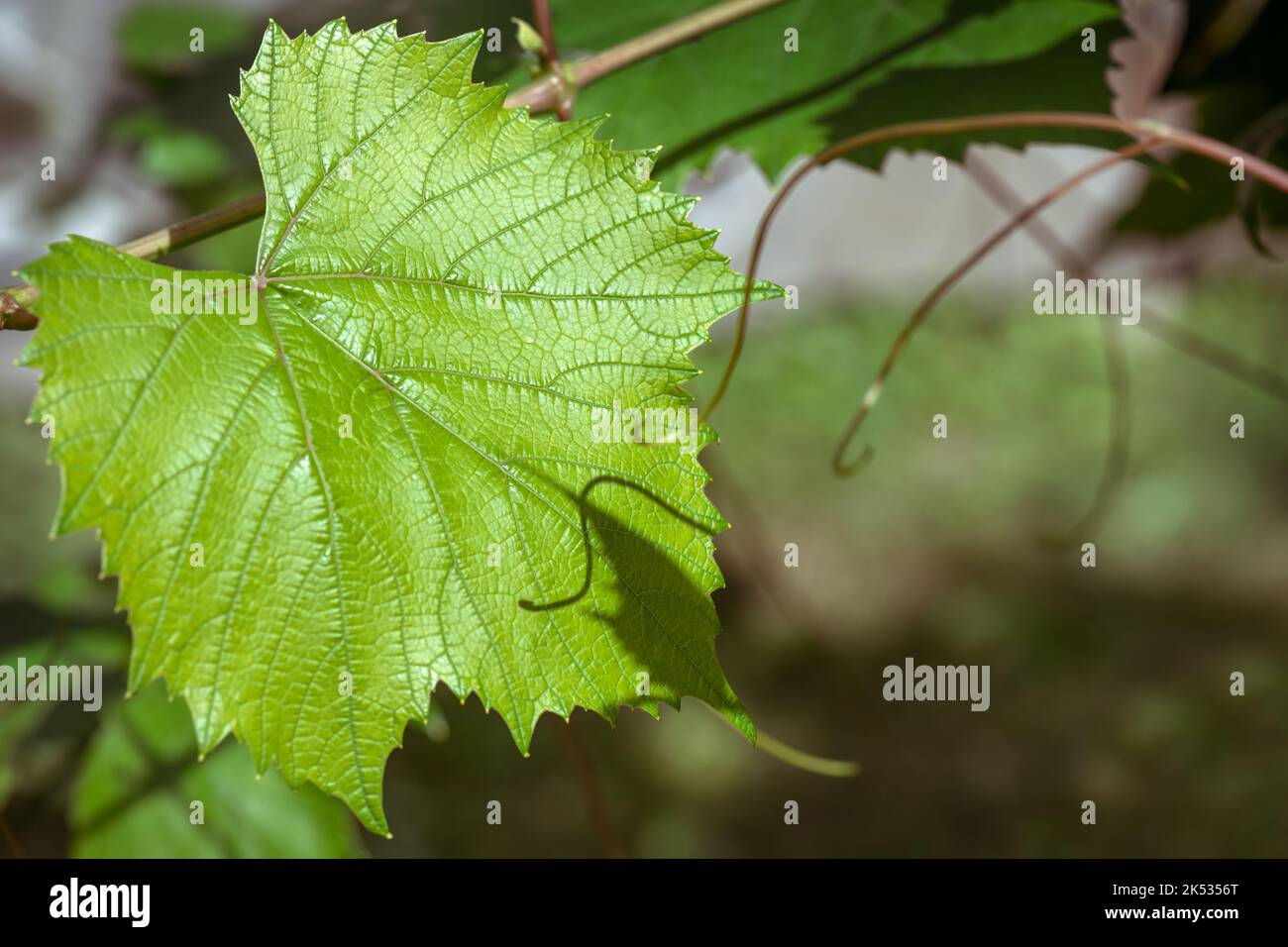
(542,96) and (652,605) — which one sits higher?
(542,96)

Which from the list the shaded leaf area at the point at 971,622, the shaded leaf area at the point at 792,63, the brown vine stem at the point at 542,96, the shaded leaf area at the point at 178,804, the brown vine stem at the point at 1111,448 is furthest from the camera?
the brown vine stem at the point at 1111,448

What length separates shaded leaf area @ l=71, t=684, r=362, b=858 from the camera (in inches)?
34.8

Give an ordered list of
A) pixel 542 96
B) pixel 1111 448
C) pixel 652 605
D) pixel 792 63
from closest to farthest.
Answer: pixel 652 605
pixel 542 96
pixel 792 63
pixel 1111 448

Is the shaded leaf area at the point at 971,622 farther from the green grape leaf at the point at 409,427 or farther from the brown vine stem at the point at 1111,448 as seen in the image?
the green grape leaf at the point at 409,427

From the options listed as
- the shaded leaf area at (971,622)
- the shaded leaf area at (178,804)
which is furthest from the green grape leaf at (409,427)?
the shaded leaf area at (971,622)

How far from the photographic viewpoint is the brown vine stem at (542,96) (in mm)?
462

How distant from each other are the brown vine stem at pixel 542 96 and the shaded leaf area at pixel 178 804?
52 cm

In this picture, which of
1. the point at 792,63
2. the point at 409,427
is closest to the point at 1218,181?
the point at 792,63

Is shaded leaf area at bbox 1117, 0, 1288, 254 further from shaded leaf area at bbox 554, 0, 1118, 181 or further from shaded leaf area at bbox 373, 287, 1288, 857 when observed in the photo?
shaded leaf area at bbox 373, 287, 1288, 857

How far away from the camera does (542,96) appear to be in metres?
0.62

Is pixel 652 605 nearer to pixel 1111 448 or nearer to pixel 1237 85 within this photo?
pixel 1237 85

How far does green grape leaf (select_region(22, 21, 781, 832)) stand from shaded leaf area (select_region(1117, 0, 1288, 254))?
1.99 feet

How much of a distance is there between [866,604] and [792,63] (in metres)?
1.62

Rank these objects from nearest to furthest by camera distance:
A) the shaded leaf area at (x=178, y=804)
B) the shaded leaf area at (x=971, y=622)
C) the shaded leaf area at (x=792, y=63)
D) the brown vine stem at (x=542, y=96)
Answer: the brown vine stem at (x=542, y=96)
the shaded leaf area at (x=792, y=63)
the shaded leaf area at (x=178, y=804)
the shaded leaf area at (x=971, y=622)
